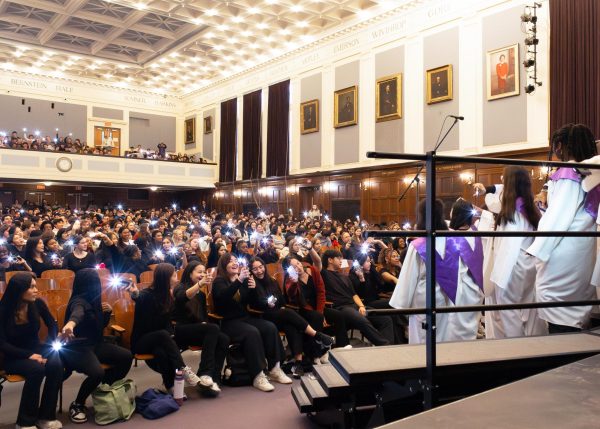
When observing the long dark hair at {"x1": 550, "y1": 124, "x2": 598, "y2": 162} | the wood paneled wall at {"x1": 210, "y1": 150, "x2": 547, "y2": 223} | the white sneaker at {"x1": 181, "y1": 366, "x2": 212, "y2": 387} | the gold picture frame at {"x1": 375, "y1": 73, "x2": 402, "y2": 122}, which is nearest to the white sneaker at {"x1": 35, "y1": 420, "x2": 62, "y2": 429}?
the white sneaker at {"x1": 181, "y1": 366, "x2": 212, "y2": 387}

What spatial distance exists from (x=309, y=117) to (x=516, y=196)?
51.6 feet

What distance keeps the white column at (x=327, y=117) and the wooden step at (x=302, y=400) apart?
1417 centimetres

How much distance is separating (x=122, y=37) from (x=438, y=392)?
65.7ft

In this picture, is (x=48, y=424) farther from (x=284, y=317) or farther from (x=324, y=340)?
(x=324, y=340)

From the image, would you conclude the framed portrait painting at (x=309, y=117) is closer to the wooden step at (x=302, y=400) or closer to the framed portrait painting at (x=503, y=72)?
the framed portrait painting at (x=503, y=72)

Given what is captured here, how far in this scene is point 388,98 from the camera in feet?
50.4

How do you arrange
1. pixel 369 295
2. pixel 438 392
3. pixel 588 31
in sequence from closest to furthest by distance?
pixel 438 392
pixel 369 295
pixel 588 31

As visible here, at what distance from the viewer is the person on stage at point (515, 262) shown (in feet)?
8.86

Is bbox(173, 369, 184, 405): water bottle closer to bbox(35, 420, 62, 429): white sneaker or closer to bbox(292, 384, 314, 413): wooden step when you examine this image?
bbox(35, 420, 62, 429): white sneaker

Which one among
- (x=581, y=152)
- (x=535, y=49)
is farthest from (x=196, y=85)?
(x=581, y=152)

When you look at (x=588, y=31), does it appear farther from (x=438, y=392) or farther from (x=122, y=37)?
(x=122, y=37)

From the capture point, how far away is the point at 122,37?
19031 millimetres

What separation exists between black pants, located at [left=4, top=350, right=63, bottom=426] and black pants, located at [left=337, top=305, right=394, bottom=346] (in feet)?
9.16

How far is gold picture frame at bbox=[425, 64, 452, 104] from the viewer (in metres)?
13.7
